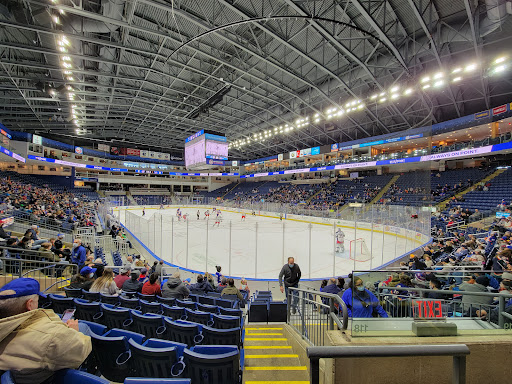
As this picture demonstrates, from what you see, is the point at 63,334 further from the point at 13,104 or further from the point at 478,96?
the point at 13,104

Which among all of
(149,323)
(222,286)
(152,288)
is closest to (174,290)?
(152,288)

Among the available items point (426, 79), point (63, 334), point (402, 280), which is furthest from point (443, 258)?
point (426, 79)

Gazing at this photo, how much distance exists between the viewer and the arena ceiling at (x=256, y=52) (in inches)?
519

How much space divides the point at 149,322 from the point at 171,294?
5.99 feet

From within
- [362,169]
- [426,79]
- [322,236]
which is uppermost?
[426,79]

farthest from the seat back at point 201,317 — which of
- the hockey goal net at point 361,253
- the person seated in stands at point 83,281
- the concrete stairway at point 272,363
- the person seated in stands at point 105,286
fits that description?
the hockey goal net at point 361,253

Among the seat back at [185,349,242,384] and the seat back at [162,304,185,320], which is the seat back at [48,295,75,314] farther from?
the seat back at [185,349,242,384]

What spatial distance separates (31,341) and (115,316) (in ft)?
7.95

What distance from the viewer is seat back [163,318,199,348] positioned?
317 cm

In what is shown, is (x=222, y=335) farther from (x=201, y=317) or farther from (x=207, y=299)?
(x=207, y=299)

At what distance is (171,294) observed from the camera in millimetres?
5148

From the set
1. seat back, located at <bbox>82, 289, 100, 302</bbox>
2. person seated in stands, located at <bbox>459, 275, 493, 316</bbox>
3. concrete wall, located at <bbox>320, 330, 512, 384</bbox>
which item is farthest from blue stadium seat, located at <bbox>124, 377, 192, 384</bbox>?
seat back, located at <bbox>82, 289, 100, 302</bbox>

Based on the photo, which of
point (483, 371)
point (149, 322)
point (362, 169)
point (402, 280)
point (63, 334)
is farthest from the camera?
point (362, 169)

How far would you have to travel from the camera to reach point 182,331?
3199 millimetres
